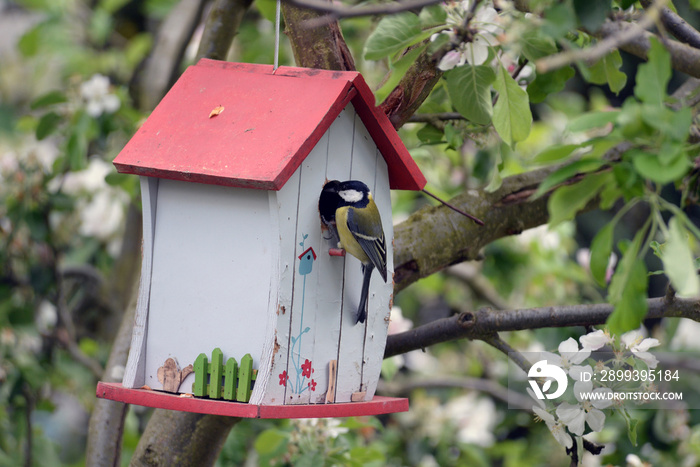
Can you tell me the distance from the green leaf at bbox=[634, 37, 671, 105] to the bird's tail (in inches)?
25.3

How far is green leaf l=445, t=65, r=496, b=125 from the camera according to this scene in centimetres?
125

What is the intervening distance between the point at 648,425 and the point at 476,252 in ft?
3.51

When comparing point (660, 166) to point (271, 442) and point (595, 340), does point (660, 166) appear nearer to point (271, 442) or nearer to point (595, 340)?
point (595, 340)

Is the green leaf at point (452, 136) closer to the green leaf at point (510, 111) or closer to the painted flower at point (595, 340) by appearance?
the green leaf at point (510, 111)

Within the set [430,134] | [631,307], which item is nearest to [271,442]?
[430,134]

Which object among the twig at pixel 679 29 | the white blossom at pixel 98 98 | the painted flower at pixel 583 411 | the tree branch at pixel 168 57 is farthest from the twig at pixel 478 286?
the twig at pixel 679 29

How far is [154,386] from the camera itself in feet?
4.50

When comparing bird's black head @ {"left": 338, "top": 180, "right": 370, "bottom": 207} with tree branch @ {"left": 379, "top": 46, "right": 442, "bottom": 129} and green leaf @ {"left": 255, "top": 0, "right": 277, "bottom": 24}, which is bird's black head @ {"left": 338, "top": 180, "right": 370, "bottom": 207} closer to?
tree branch @ {"left": 379, "top": 46, "right": 442, "bottom": 129}

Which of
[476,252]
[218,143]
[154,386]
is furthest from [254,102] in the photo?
[476,252]

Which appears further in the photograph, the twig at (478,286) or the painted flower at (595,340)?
the twig at (478,286)

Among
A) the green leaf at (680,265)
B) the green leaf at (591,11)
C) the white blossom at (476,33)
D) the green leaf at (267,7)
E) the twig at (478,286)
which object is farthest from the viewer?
the twig at (478,286)

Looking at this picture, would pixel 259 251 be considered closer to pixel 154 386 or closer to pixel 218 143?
pixel 218 143

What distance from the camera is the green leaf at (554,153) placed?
33.0 inches

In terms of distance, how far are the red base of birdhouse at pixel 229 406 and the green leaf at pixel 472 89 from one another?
1.89ft
